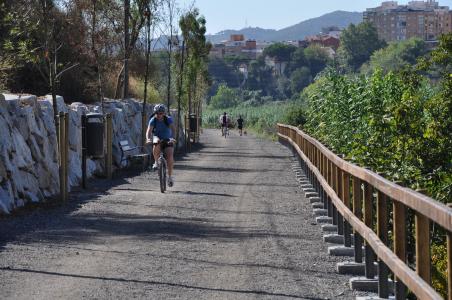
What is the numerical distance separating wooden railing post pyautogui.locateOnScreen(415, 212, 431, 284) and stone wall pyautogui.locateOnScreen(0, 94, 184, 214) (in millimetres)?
9804

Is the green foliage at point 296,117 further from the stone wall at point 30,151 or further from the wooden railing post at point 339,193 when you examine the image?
the wooden railing post at point 339,193

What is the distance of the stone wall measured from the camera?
1597 centimetres

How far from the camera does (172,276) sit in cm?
952

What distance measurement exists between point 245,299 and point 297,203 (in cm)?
999

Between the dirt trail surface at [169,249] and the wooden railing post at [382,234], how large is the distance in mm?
365

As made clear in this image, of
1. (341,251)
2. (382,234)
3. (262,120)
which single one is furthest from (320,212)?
(262,120)

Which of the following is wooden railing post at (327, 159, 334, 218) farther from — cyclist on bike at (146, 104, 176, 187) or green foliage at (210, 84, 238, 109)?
green foliage at (210, 84, 238, 109)

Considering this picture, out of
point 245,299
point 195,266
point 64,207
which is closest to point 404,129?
point 64,207

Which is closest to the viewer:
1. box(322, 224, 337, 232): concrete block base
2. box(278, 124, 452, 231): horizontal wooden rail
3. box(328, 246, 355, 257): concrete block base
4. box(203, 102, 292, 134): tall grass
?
box(278, 124, 452, 231): horizontal wooden rail

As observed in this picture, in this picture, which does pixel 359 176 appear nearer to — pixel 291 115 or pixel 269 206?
pixel 269 206

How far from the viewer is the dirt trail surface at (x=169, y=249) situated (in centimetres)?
886

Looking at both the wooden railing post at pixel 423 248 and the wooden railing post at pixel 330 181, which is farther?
the wooden railing post at pixel 330 181

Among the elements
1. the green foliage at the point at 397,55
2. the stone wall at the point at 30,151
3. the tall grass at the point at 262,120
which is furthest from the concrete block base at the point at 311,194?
the green foliage at the point at 397,55

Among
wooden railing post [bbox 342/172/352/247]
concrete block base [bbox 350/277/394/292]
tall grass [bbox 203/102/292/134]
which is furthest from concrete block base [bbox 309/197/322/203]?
tall grass [bbox 203/102/292/134]
